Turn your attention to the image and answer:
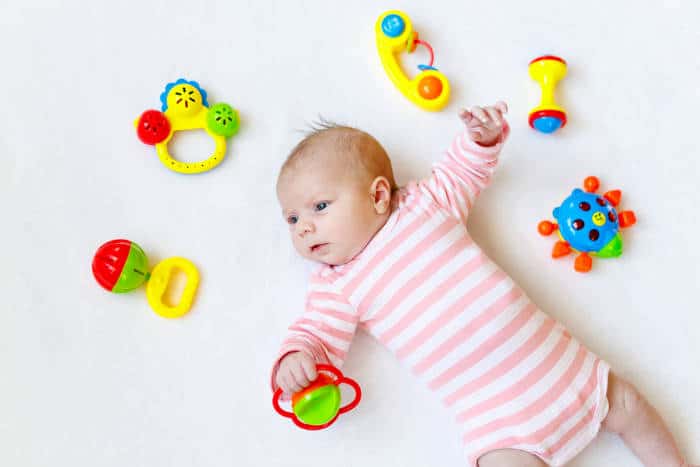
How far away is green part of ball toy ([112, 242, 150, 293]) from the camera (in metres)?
1.16

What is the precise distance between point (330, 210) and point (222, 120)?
12.1 inches

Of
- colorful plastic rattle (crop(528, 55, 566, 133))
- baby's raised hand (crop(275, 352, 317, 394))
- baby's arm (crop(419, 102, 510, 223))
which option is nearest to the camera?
baby's raised hand (crop(275, 352, 317, 394))

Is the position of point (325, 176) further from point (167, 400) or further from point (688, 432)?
point (688, 432)

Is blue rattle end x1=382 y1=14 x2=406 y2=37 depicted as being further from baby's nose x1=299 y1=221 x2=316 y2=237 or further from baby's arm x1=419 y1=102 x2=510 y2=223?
baby's nose x1=299 y1=221 x2=316 y2=237

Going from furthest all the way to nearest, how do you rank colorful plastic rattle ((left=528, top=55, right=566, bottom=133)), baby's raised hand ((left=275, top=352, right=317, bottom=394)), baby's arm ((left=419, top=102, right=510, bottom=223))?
colorful plastic rattle ((left=528, top=55, right=566, bottom=133)), baby's arm ((left=419, top=102, right=510, bottom=223)), baby's raised hand ((left=275, top=352, right=317, bottom=394))

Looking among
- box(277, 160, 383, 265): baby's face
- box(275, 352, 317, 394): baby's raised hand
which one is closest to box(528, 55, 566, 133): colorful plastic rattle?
box(277, 160, 383, 265): baby's face

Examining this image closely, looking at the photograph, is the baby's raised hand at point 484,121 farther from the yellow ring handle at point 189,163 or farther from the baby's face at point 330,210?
the yellow ring handle at point 189,163

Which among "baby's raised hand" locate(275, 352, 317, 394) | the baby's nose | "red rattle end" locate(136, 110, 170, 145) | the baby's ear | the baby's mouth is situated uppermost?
"red rattle end" locate(136, 110, 170, 145)

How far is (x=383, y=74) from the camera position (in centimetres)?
135

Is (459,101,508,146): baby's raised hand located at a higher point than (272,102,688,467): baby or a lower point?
higher

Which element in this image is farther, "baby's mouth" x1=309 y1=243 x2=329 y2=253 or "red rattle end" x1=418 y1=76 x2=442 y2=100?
"red rattle end" x1=418 y1=76 x2=442 y2=100

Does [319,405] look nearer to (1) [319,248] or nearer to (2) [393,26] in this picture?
(1) [319,248]

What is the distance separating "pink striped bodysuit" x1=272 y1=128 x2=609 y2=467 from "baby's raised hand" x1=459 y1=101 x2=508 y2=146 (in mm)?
22

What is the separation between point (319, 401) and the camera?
1.04m
